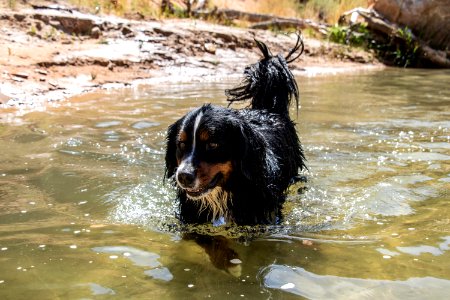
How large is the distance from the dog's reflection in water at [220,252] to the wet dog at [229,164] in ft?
0.93

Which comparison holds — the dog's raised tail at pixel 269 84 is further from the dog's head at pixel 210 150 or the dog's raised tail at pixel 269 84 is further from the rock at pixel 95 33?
the rock at pixel 95 33

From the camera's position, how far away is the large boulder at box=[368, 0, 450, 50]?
16.2 meters

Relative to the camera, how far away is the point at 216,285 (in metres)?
2.92

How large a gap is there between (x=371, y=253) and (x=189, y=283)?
119cm

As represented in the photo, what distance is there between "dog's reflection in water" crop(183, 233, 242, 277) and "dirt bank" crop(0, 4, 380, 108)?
5424mm

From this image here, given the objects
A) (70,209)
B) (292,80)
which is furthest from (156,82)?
(70,209)

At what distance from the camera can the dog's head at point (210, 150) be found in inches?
139

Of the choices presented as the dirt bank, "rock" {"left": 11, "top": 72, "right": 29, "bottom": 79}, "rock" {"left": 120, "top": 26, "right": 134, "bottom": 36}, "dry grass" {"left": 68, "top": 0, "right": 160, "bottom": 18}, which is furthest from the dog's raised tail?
"dry grass" {"left": 68, "top": 0, "right": 160, "bottom": 18}

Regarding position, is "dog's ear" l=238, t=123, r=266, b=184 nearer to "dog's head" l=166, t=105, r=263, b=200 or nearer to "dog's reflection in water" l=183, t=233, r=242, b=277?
"dog's head" l=166, t=105, r=263, b=200

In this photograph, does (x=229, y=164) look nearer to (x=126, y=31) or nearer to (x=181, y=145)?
(x=181, y=145)

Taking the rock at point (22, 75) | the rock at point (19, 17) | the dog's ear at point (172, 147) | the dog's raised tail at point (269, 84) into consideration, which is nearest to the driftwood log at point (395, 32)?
the rock at point (19, 17)

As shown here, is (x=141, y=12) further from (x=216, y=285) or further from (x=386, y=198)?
(x=216, y=285)

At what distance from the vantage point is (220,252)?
136 inches

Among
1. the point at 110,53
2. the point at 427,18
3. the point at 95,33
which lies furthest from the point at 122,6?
the point at 427,18
